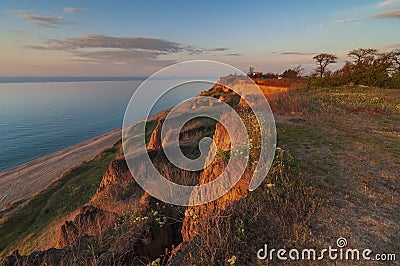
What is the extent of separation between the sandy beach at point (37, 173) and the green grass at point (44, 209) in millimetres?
4586

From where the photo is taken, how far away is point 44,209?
60.3 ft

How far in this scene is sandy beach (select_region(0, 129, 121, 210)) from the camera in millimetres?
25908

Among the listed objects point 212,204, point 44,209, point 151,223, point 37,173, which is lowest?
point 37,173

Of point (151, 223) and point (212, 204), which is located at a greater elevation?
Answer: point (212, 204)

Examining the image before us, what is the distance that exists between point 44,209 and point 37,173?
1637 cm

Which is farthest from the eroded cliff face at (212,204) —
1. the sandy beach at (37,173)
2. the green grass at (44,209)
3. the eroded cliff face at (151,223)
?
the sandy beach at (37,173)

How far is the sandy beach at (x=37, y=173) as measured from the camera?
1020 inches

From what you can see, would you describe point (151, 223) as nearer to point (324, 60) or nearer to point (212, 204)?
point (212, 204)

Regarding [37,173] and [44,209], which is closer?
[44,209]

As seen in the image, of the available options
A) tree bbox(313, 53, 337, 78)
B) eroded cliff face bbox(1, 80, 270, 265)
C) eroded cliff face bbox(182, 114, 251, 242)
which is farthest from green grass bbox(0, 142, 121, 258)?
tree bbox(313, 53, 337, 78)

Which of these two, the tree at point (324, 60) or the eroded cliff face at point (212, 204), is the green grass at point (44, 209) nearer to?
the eroded cliff face at point (212, 204)

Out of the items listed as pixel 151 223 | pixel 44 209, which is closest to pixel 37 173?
pixel 44 209

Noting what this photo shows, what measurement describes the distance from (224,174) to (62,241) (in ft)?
21.1

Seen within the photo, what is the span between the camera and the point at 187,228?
209 inches
